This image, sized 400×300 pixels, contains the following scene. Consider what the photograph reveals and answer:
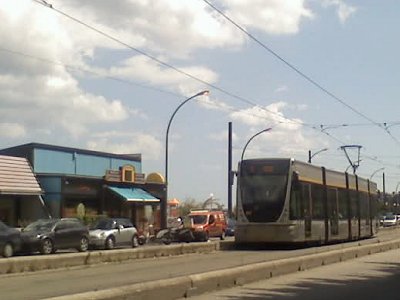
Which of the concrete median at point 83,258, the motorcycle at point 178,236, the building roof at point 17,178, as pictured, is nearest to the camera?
the concrete median at point 83,258

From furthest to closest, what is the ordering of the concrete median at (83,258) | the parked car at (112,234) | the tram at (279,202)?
1. the parked car at (112,234)
2. the tram at (279,202)
3. the concrete median at (83,258)

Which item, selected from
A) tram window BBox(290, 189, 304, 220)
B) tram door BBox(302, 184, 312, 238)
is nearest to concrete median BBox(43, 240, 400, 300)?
tram window BBox(290, 189, 304, 220)

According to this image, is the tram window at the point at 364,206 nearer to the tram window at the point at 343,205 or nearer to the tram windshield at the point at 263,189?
the tram window at the point at 343,205

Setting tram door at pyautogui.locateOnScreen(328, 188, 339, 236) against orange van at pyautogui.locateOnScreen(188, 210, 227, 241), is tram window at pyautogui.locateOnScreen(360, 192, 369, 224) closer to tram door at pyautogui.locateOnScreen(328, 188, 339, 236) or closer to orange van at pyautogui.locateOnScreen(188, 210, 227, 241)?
tram door at pyautogui.locateOnScreen(328, 188, 339, 236)

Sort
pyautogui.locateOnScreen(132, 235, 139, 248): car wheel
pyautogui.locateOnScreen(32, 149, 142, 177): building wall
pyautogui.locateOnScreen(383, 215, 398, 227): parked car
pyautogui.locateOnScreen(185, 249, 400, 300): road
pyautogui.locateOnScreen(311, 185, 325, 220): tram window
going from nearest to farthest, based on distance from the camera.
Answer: pyautogui.locateOnScreen(185, 249, 400, 300): road
pyautogui.locateOnScreen(311, 185, 325, 220): tram window
pyautogui.locateOnScreen(132, 235, 139, 248): car wheel
pyautogui.locateOnScreen(32, 149, 142, 177): building wall
pyautogui.locateOnScreen(383, 215, 398, 227): parked car

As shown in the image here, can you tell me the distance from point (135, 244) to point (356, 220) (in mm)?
11529

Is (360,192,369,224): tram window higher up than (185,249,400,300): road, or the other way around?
(360,192,369,224): tram window

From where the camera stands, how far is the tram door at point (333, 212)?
32781 mm

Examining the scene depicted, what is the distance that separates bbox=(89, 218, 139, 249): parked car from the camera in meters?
34.2

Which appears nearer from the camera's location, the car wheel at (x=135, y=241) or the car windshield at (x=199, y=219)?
the car wheel at (x=135, y=241)

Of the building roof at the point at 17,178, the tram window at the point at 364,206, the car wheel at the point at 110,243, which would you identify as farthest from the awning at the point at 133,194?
the tram window at the point at 364,206

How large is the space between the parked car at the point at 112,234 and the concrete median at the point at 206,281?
14162 mm

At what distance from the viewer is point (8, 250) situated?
86.8ft

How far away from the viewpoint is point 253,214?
28750 millimetres
